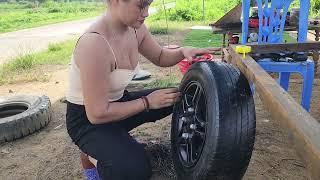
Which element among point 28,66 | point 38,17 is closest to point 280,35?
point 28,66

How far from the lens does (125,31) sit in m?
Result: 2.54

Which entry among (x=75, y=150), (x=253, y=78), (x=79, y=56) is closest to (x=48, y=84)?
(x=75, y=150)

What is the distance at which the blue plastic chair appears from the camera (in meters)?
3.49

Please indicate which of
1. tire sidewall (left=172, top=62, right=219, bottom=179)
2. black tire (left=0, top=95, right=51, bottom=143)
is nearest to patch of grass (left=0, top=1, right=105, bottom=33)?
black tire (left=0, top=95, right=51, bottom=143)

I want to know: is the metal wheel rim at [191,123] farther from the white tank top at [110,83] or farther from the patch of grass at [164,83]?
the patch of grass at [164,83]

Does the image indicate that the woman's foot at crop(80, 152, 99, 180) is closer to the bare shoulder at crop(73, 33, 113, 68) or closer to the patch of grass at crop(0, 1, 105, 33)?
the bare shoulder at crop(73, 33, 113, 68)

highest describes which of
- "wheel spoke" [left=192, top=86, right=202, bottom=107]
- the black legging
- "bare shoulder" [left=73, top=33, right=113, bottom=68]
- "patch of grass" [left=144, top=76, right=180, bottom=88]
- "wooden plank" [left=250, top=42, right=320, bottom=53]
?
"bare shoulder" [left=73, top=33, right=113, bottom=68]

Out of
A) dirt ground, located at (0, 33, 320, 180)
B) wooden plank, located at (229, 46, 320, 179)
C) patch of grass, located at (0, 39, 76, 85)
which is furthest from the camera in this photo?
patch of grass, located at (0, 39, 76, 85)

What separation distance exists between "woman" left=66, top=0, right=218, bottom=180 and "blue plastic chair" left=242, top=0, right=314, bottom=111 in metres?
1.46

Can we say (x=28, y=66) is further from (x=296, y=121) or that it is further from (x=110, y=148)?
(x=296, y=121)

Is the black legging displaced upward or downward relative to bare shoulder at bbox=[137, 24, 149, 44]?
downward

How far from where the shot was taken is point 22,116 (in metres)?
3.80

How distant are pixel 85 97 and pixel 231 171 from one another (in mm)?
925

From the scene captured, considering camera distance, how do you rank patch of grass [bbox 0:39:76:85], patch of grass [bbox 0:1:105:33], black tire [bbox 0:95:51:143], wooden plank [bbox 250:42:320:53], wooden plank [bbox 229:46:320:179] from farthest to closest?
1. patch of grass [bbox 0:1:105:33]
2. patch of grass [bbox 0:39:76:85]
3. black tire [bbox 0:95:51:143]
4. wooden plank [bbox 250:42:320:53]
5. wooden plank [bbox 229:46:320:179]
